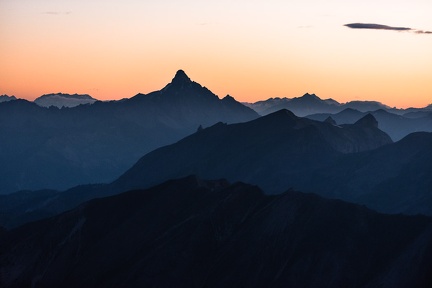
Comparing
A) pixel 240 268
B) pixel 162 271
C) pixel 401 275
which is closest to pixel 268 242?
pixel 240 268

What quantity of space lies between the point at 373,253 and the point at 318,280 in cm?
1224

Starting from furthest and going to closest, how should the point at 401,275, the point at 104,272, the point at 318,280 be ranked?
the point at 104,272 < the point at 318,280 < the point at 401,275

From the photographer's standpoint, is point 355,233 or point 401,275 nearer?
point 401,275

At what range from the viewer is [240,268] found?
7180 inches

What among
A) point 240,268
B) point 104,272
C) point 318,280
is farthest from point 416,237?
point 104,272

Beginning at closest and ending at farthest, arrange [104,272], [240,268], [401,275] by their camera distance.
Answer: [401,275] < [240,268] < [104,272]

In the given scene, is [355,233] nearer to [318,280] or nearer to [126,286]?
[318,280]

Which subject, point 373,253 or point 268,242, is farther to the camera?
point 268,242

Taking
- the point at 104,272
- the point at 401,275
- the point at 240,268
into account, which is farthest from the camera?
the point at 104,272

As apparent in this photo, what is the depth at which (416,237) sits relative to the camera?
172875 mm

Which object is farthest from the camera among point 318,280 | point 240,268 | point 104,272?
point 104,272

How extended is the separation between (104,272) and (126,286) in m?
13.5

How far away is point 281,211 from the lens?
634ft

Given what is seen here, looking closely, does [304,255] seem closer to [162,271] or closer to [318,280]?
[318,280]
